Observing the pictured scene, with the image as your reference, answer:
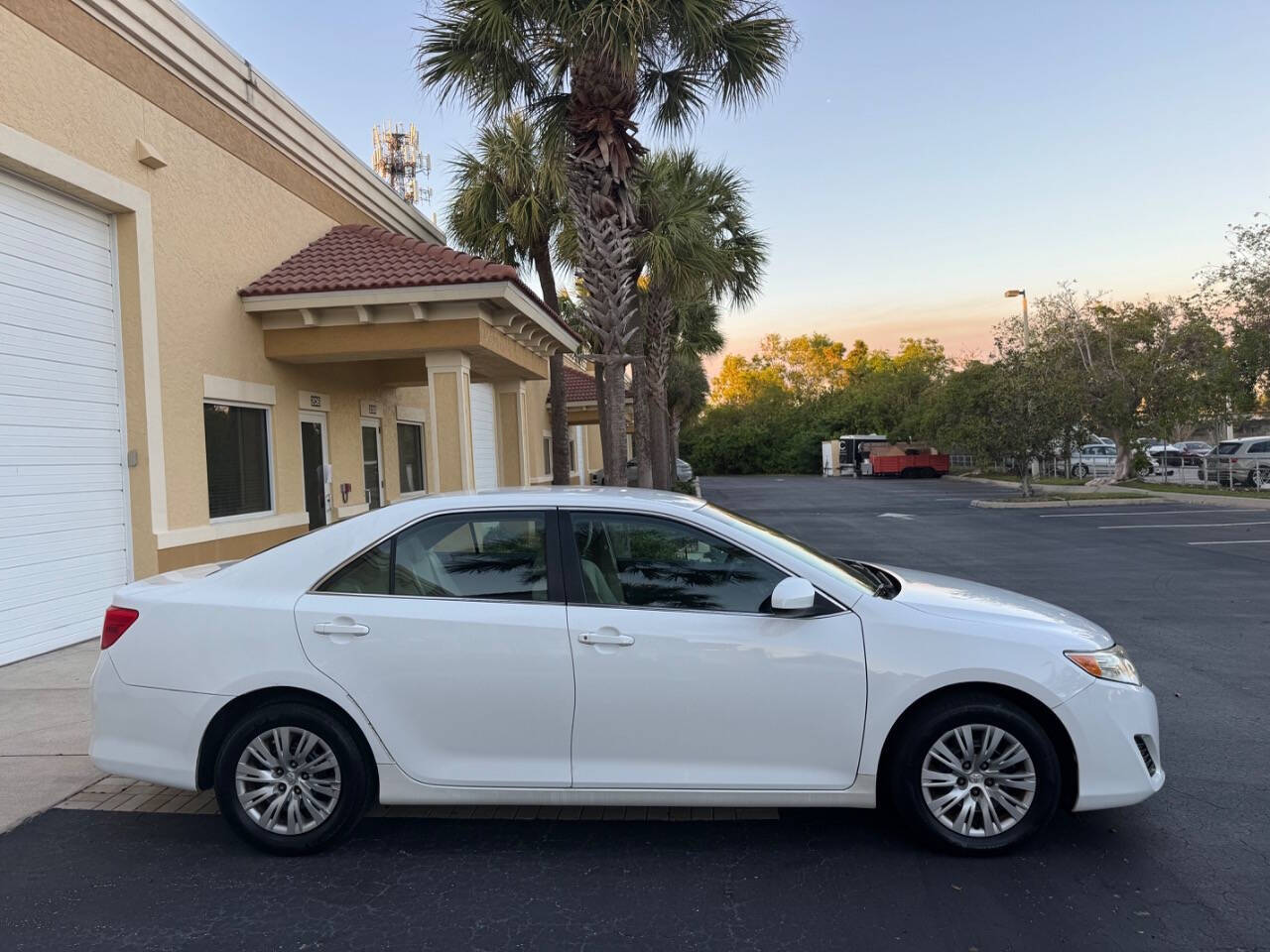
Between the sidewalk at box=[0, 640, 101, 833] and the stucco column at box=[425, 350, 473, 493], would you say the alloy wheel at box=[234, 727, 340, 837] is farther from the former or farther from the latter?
the stucco column at box=[425, 350, 473, 493]

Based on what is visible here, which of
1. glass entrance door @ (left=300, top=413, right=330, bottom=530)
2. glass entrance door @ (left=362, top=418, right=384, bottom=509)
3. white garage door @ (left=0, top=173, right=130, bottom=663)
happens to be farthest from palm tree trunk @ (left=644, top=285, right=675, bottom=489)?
white garage door @ (left=0, top=173, right=130, bottom=663)

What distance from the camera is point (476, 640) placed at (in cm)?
388

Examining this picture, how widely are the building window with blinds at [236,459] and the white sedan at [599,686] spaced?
260 inches

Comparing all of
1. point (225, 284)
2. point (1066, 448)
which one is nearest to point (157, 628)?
point (225, 284)

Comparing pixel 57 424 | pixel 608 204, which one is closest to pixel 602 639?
pixel 57 424

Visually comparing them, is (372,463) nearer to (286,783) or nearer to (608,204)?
(608,204)

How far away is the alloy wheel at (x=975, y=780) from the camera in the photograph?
12.4 ft

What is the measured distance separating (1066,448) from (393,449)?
777 inches

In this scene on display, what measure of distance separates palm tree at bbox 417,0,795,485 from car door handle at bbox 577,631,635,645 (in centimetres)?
865

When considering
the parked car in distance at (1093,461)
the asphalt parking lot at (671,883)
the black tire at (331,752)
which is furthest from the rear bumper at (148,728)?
the parked car in distance at (1093,461)

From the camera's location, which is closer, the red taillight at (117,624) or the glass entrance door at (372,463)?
the red taillight at (117,624)

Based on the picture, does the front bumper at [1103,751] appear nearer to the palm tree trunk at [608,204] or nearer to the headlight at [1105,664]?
the headlight at [1105,664]

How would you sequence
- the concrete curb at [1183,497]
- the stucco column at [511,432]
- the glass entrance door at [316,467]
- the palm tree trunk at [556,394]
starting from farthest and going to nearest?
the concrete curb at [1183,497] < the palm tree trunk at [556,394] < the stucco column at [511,432] < the glass entrance door at [316,467]

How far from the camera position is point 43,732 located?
573 centimetres
